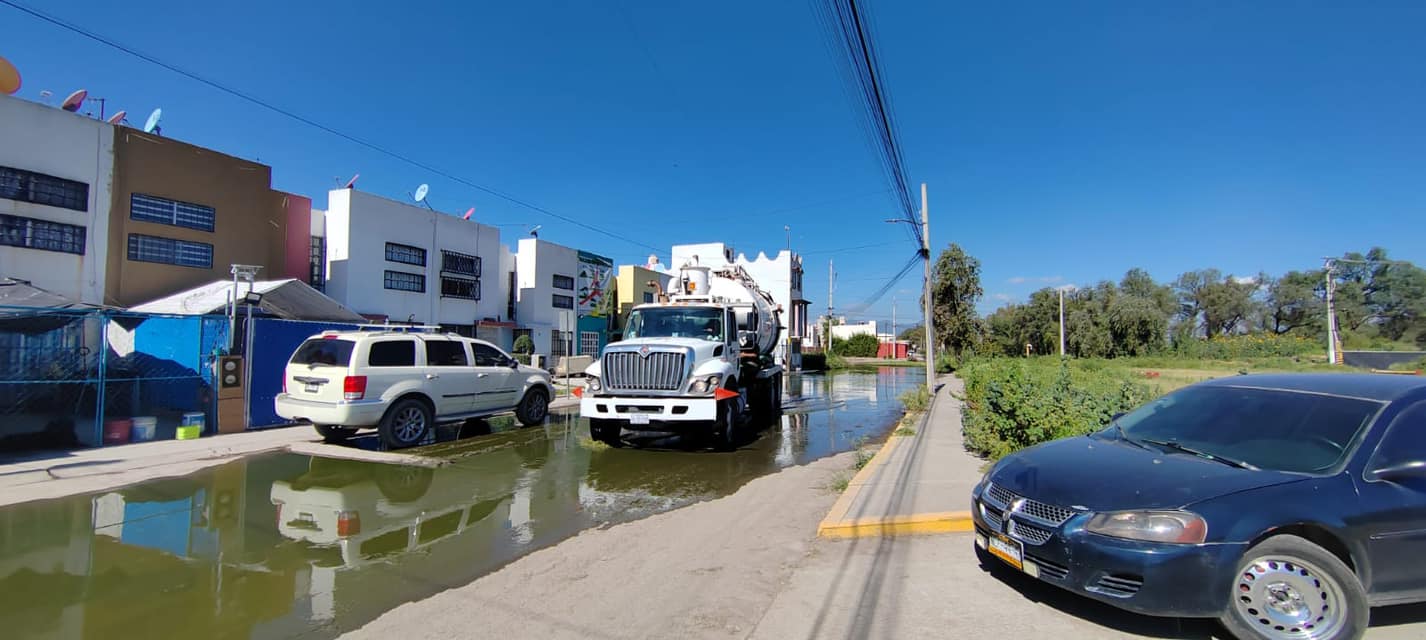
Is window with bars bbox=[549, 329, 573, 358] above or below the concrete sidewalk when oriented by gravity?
above

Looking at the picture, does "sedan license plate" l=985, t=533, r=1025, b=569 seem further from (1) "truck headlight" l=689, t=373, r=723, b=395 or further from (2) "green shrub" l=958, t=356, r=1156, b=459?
(1) "truck headlight" l=689, t=373, r=723, b=395

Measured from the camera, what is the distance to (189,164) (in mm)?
19969

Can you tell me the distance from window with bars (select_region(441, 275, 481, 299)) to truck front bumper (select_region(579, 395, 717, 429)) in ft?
72.7

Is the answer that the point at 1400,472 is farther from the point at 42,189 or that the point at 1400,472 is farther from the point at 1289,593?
the point at 42,189

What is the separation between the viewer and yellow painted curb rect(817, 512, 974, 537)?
539 cm

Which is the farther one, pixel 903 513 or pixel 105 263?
pixel 105 263

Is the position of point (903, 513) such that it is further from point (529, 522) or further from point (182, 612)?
point (182, 612)

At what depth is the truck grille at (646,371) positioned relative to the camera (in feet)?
31.5

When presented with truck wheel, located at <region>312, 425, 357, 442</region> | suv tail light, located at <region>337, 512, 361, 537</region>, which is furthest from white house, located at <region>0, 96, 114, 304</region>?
suv tail light, located at <region>337, 512, 361, 537</region>

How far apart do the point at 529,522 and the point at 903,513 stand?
371 cm

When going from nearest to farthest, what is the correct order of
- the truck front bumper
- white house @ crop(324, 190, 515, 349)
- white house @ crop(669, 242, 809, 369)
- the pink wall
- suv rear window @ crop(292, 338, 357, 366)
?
suv rear window @ crop(292, 338, 357, 366) → the truck front bumper → the pink wall → white house @ crop(324, 190, 515, 349) → white house @ crop(669, 242, 809, 369)

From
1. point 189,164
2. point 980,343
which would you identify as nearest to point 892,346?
point 980,343

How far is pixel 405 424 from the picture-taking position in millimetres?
9914

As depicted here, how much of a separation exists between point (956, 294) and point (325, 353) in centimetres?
2507
